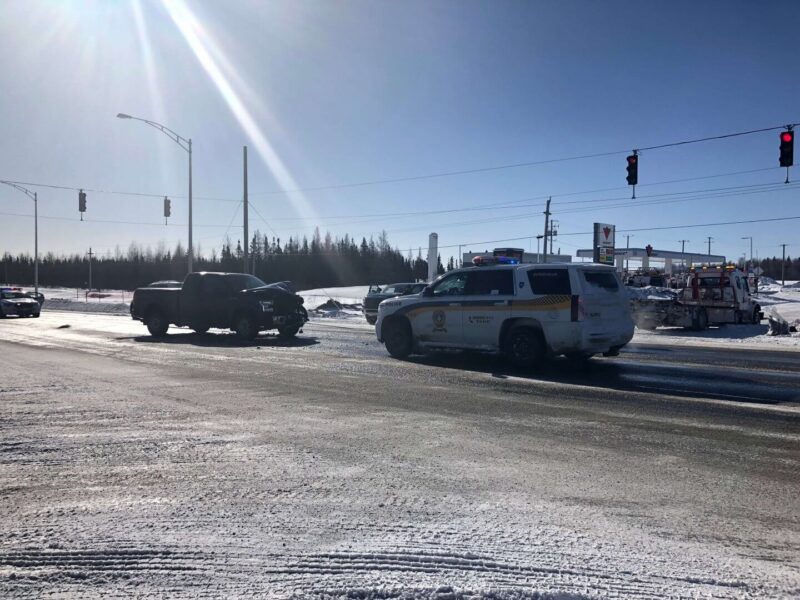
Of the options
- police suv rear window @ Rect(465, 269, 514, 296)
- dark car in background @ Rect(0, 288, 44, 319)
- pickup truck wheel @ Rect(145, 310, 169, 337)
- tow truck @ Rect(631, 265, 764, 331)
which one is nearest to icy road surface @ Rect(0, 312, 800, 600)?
police suv rear window @ Rect(465, 269, 514, 296)

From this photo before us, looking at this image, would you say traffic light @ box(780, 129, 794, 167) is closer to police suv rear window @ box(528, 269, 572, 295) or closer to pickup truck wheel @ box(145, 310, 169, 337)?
police suv rear window @ box(528, 269, 572, 295)

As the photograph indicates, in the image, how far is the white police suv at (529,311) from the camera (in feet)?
42.7

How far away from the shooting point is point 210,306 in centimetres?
2175

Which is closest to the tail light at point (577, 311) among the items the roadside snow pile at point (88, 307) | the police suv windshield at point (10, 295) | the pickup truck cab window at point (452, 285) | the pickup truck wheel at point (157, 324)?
the pickup truck cab window at point (452, 285)

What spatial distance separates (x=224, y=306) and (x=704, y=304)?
17.0 metres

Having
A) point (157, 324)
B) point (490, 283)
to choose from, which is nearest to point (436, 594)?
point (490, 283)

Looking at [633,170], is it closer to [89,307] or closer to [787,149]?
[787,149]

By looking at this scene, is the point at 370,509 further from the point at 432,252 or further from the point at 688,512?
the point at 432,252

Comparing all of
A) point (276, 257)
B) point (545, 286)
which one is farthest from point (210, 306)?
point (276, 257)

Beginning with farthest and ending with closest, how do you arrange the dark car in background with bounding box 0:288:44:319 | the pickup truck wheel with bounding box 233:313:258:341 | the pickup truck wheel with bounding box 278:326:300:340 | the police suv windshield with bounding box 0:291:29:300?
the police suv windshield with bounding box 0:291:29:300 → the dark car in background with bounding box 0:288:44:319 → the pickup truck wheel with bounding box 278:326:300:340 → the pickup truck wheel with bounding box 233:313:258:341

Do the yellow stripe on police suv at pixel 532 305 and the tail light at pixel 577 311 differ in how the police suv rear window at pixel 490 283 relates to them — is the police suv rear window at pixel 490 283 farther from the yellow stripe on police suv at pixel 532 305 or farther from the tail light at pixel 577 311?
the tail light at pixel 577 311

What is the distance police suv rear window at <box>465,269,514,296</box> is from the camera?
45.3 feet

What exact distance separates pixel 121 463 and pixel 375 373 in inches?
271

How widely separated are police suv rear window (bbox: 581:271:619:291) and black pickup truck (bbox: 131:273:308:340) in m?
10.3
